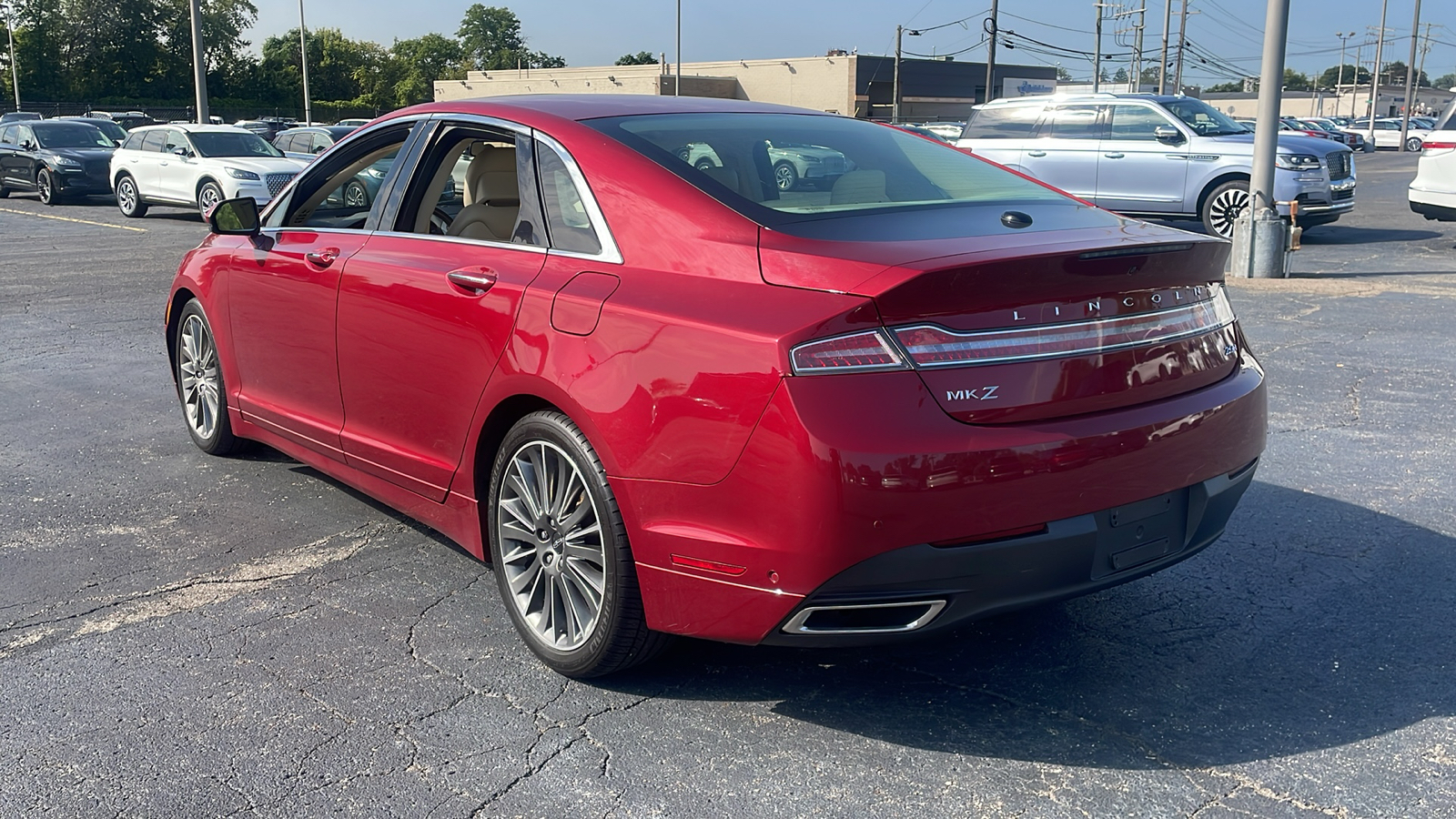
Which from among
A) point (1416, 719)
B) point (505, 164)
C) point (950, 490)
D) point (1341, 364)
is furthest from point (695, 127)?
point (1341, 364)

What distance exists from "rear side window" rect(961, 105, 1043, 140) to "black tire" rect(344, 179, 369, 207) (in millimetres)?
13293

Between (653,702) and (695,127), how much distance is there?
5.93 feet

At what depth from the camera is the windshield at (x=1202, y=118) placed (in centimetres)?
1555

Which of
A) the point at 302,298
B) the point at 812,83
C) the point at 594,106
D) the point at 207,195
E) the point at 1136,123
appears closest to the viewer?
the point at 594,106

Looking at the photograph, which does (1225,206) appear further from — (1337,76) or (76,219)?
(1337,76)

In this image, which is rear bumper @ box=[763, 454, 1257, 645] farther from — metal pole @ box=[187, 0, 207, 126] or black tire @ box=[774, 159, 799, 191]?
metal pole @ box=[187, 0, 207, 126]

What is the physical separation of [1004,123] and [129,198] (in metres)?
14.8

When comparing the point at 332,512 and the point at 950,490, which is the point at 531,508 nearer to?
the point at 950,490

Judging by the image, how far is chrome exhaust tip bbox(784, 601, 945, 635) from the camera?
9.52 feet

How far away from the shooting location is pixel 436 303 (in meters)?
3.87

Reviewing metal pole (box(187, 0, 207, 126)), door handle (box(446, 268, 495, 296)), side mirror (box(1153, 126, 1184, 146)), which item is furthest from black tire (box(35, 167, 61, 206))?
door handle (box(446, 268, 495, 296))

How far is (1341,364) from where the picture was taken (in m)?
7.91

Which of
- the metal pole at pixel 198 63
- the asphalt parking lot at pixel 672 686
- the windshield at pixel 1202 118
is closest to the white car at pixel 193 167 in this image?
the metal pole at pixel 198 63

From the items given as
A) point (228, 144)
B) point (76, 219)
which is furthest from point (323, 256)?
point (76, 219)
